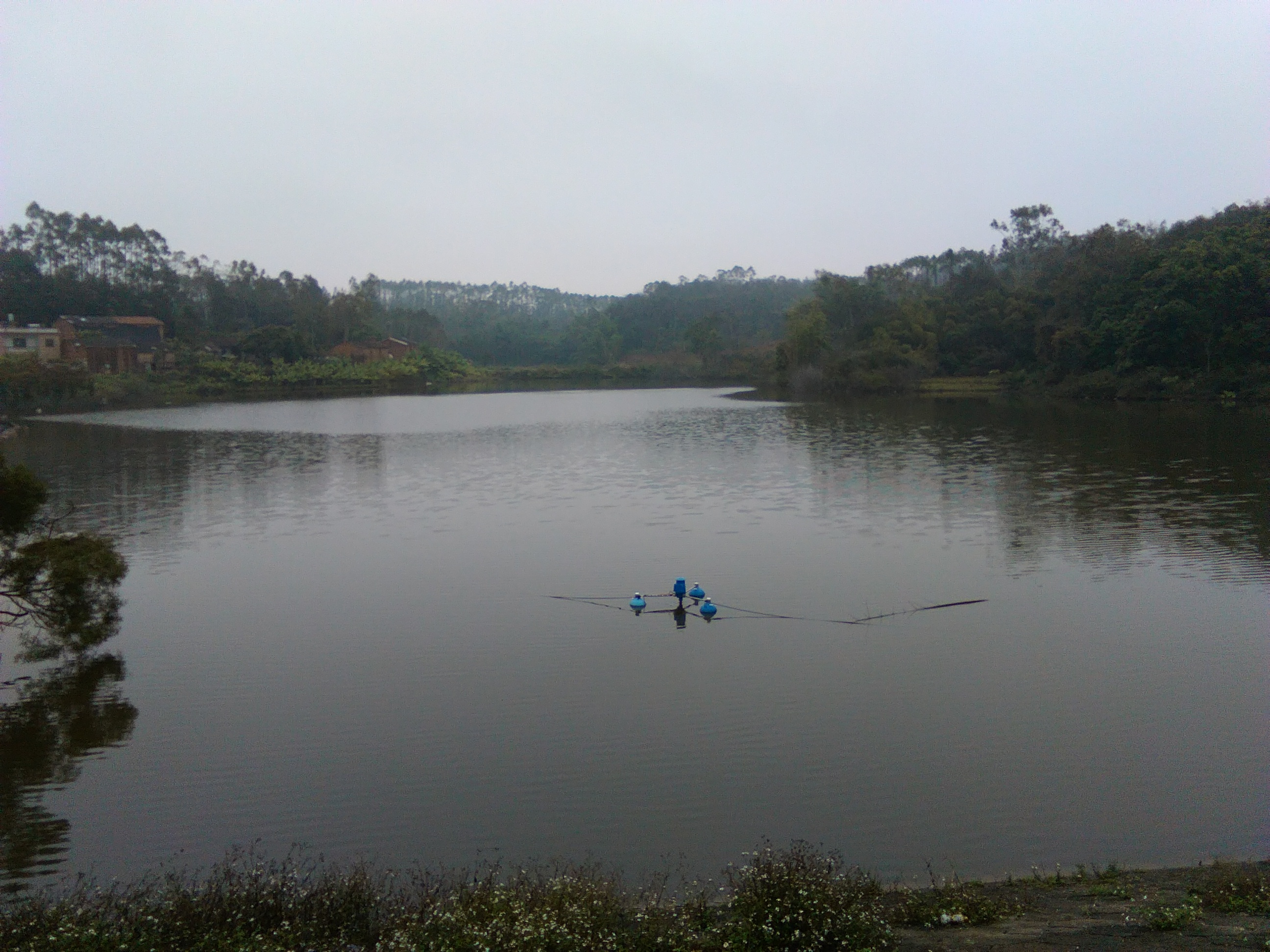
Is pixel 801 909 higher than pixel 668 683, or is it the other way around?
pixel 801 909

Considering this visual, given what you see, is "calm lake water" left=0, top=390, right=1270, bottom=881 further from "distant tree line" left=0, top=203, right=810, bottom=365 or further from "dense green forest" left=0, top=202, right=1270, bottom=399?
"distant tree line" left=0, top=203, right=810, bottom=365

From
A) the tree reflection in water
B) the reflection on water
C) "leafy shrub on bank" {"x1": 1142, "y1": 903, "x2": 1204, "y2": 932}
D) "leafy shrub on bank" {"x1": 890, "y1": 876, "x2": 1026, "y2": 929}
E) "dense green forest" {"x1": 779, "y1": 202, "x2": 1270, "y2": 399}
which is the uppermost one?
"dense green forest" {"x1": 779, "y1": 202, "x2": 1270, "y2": 399}

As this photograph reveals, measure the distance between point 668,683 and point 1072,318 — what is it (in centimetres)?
5613

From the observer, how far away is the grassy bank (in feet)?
16.8

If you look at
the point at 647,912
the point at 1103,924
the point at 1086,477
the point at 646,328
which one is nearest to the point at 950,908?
the point at 1103,924

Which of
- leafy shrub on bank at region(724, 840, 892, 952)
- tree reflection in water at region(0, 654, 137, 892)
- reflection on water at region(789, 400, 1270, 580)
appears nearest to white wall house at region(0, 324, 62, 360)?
reflection on water at region(789, 400, 1270, 580)

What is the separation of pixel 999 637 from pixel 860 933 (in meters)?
7.57

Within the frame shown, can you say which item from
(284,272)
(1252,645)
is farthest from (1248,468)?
(284,272)

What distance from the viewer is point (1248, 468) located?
24.5 m

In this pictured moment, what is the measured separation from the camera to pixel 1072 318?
59281 millimetres

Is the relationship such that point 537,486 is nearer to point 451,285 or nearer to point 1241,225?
point 1241,225

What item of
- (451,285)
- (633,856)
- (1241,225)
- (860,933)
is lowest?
(633,856)

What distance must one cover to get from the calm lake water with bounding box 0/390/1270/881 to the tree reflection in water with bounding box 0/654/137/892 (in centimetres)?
5

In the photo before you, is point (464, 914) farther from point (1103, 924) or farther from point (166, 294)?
point (166, 294)
